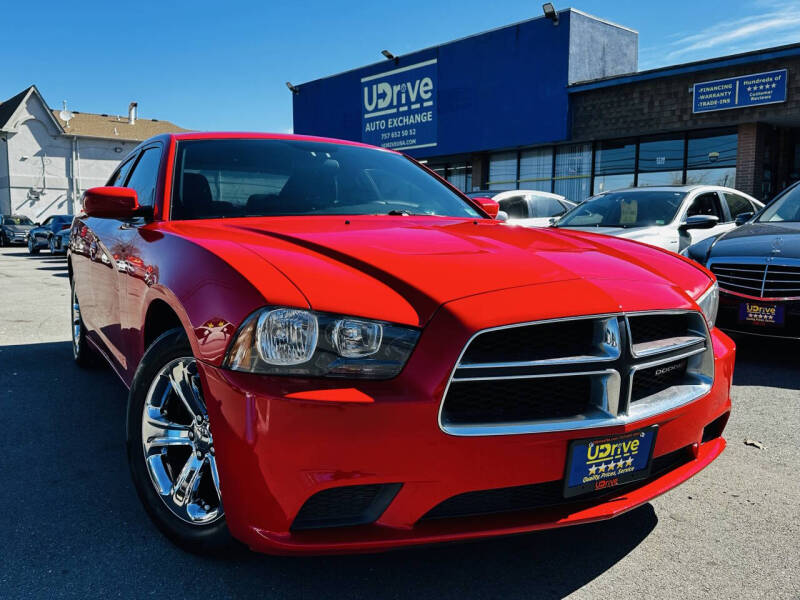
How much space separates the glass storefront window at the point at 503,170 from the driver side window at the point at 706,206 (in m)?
11.7

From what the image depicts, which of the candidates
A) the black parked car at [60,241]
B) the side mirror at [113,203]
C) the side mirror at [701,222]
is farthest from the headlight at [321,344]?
the black parked car at [60,241]

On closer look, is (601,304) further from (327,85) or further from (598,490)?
(327,85)

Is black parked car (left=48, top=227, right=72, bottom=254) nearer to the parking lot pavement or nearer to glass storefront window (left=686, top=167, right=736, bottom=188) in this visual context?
glass storefront window (left=686, top=167, right=736, bottom=188)

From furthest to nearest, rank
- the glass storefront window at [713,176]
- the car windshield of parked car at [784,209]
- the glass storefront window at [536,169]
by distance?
the glass storefront window at [536,169] < the glass storefront window at [713,176] < the car windshield of parked car at [784,209]

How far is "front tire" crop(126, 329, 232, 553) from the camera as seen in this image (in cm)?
225

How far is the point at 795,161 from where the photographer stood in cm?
1653

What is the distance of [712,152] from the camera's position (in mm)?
16031

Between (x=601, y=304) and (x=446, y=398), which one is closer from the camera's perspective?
(x=446, y=398)

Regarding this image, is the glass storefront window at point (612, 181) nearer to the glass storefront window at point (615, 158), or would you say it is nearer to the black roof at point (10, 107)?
the glass storefront window at point (615, 158)

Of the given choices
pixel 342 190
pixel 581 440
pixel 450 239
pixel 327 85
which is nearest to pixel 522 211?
pixel 342 190

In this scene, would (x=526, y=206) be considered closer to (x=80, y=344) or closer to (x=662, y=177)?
(x=662, y=177)

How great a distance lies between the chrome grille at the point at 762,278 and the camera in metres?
5.09

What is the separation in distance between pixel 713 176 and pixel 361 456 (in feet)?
54.3

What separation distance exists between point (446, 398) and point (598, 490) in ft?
2.02
